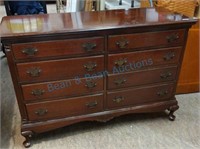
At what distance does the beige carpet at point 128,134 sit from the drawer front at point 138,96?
0.24 m

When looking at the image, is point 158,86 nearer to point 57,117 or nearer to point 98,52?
point 98,52

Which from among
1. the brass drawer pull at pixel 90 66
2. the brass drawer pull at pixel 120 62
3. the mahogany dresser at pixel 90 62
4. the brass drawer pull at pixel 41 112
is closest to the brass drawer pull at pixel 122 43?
the mahogany dresser at pixel 90 62

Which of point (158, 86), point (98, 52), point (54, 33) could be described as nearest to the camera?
point (54, 33)

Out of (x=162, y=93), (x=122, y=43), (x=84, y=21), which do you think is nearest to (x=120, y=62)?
(x=122, y=43)

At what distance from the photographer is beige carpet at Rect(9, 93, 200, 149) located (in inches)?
64.6

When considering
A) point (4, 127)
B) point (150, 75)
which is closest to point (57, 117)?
point (4, 127)

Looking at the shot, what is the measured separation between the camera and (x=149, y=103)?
176 cm

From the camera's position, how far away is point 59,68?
1402mm

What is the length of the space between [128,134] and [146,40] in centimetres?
78

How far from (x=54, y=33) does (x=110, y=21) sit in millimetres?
409

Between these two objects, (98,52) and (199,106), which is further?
(199,106)

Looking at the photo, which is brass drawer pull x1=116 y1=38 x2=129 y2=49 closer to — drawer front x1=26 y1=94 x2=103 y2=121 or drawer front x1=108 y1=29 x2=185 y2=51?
drawer front x1=108 y1=29 x2=185 y2=51

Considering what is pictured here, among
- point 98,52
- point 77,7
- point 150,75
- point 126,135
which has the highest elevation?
point 77,7

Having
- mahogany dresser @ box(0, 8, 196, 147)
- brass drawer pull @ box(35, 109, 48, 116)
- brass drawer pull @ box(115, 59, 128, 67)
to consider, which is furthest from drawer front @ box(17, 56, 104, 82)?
brass drawer pull @ box(35, 109, 48, 116)
